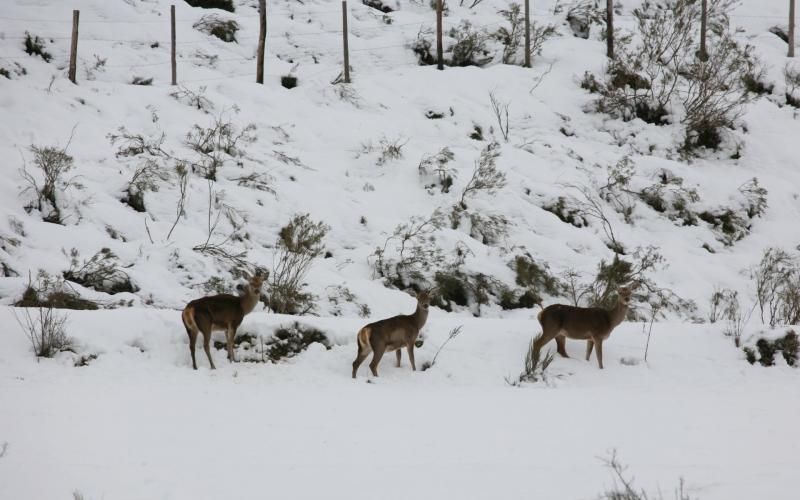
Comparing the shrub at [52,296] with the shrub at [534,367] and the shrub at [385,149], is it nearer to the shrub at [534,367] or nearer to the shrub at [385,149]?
the shrub at [534,367]

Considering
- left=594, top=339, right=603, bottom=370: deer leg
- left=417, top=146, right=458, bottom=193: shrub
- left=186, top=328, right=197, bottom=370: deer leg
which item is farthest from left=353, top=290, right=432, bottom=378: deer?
left=417, top=146, right=458, bottom=193: shrub

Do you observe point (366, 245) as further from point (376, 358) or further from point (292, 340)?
point (376, 358)

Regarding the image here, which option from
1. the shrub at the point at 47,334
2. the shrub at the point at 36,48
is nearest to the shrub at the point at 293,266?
Answer: the shrub at the point at 47,334

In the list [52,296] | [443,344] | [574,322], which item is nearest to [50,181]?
[52,296]

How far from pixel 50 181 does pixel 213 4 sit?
19.2 meters

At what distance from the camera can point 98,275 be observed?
1177 centimetres

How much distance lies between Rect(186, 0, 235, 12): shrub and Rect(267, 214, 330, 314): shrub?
19.2m

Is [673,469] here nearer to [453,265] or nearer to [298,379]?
[298,379]

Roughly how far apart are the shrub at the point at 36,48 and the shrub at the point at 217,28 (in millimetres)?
7153

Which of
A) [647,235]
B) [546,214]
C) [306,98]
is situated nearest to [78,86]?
[306,98]

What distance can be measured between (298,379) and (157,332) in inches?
83.8

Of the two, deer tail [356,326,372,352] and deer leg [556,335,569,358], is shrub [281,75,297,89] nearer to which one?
deer tail [356,326,372,352]

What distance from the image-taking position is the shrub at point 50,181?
44.9 ft

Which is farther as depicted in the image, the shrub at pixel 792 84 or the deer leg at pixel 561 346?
the shrub at pixel 792 84
